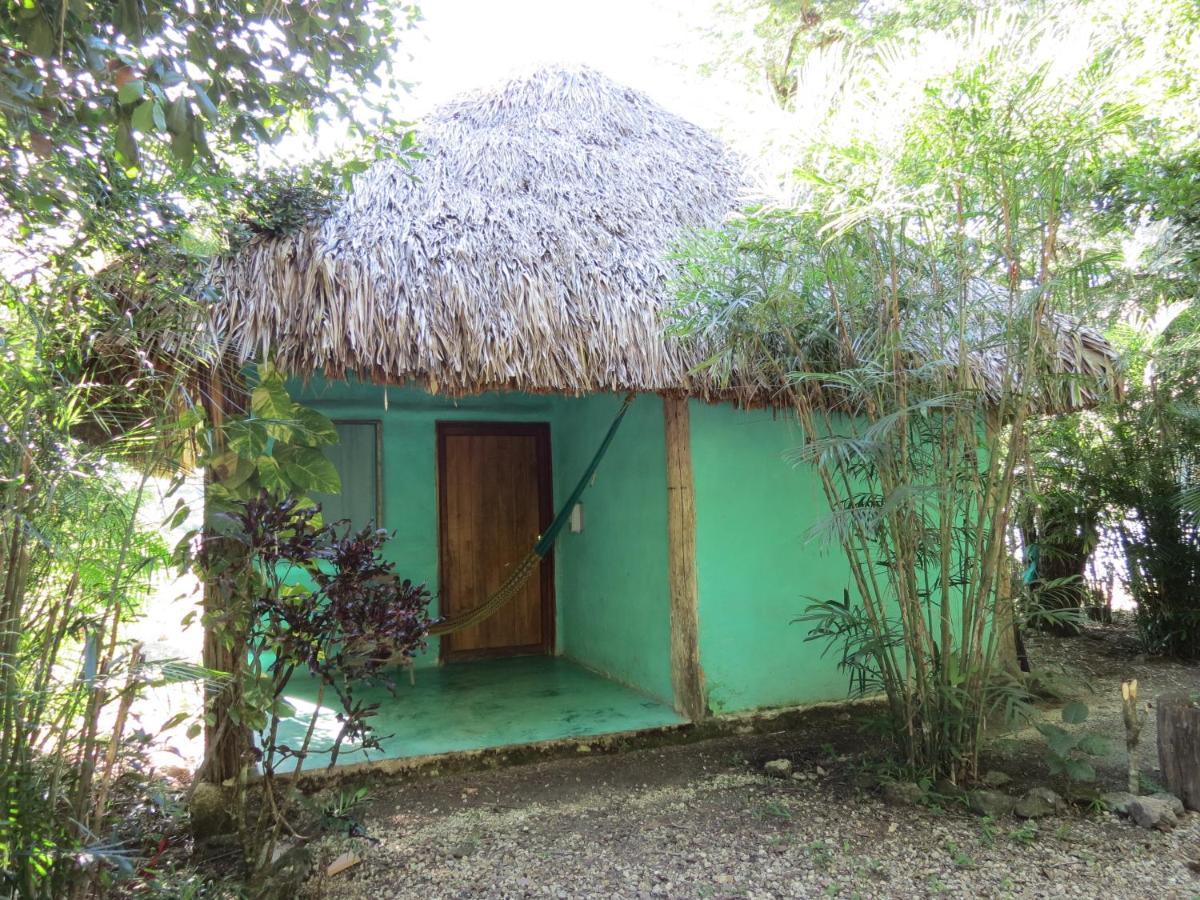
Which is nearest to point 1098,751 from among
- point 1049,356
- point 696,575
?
point 1049,356

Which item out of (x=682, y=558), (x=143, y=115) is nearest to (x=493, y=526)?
(x=682, y=558)

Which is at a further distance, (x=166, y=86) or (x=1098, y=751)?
(x=1098, y=751)

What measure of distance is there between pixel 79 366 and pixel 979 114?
8.30ft

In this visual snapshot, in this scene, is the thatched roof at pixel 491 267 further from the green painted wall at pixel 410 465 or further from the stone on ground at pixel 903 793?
the stone on ground at pixel 903 793

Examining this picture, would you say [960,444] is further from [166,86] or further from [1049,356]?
[166,86]

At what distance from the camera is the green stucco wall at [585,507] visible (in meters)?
3.76

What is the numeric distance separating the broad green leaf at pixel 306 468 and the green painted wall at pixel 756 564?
1670mm

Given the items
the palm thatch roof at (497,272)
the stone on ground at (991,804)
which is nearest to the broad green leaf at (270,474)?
the palm thatch roof at (497,272)

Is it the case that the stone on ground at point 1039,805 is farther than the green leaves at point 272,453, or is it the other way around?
the stone on ground at point 1039,805

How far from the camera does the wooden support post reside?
3.38 metres

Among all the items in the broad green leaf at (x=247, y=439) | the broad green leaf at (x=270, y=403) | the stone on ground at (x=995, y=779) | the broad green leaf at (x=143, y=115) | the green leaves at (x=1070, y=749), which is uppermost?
the broad green leaf at (x=143, y=115)

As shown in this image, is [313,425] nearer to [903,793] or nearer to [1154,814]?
[903,793]

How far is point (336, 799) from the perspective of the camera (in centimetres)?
255

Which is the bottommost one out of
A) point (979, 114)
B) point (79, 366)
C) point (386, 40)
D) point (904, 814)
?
point (904, 814)
